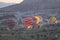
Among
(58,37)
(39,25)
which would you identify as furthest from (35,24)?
(58,37)

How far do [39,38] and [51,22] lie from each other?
513 millimetres

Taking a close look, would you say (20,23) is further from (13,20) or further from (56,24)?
(56,24)

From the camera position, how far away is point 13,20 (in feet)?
14.7

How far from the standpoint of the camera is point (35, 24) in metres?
4.47

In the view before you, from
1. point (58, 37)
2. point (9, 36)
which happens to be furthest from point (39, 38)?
point (9, 36)

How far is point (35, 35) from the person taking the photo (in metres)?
4.39

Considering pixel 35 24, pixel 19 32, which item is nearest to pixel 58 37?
pixel 35 24

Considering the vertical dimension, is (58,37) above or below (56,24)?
below

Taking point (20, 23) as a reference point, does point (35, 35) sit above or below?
below

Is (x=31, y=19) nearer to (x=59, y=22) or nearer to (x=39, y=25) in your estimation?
(x=39, y=25)

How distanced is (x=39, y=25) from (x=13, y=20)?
0.67 m

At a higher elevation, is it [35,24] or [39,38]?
Answer: [35,24]

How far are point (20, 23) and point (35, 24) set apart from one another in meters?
0.38

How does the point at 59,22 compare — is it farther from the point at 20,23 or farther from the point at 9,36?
the point at 9,36
